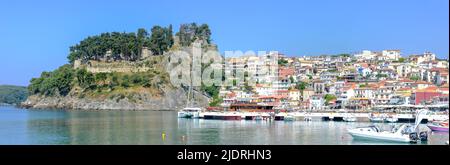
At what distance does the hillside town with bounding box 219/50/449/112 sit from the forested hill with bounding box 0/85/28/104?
140 ft

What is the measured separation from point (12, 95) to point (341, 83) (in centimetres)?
5870

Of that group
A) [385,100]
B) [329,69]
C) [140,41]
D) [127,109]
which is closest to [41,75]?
[140,41]

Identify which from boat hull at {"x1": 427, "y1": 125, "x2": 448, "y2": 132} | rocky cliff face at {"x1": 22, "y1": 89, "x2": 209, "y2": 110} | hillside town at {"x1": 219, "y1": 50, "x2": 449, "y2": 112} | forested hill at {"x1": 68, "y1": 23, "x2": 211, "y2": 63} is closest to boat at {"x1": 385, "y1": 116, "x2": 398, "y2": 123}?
hillside town at {"x1": 219, "y1": 50, "x2": 449, "y2": 112}

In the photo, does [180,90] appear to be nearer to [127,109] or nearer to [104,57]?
[127,109]

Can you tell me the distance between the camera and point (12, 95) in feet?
280

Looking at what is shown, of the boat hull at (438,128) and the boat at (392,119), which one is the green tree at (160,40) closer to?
the boat at (392,119)

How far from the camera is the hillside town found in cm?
3534

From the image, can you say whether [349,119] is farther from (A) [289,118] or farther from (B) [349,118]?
(A) [289,118]

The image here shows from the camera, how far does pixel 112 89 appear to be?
4947 centimetres

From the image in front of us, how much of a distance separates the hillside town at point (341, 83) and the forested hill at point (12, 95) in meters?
42.7

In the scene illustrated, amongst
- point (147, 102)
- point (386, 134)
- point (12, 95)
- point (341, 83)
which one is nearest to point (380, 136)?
point (386, 134)

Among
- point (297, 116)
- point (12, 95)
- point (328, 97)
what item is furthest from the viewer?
point (12, 95)

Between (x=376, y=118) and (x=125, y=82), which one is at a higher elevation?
(x=125, y=82)

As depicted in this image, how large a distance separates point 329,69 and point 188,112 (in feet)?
82.7
